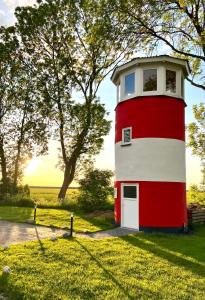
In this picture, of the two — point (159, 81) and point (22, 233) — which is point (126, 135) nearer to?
point (159, 81)

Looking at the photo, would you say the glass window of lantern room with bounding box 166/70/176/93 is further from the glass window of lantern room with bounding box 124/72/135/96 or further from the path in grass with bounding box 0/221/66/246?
the path in grass with bounding box 0/221/66/246

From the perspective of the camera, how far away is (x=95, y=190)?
2764 cm

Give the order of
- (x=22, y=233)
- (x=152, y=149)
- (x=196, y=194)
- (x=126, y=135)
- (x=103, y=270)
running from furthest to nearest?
(x=196, y=194), (x=126, y=135), (x=152, y=149), (x=22, y=233), (x=103, y=270)

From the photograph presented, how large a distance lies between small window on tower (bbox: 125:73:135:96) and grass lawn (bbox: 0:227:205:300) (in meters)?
8.44

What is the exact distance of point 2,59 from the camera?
35.7 metres

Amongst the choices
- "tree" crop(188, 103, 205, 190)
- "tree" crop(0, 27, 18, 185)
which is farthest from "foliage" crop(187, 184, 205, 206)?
"tree" crop(0, 27, 18, 185)

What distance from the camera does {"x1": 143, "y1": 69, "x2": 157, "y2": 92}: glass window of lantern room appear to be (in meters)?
18.4

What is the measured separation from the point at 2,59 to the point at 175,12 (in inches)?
770

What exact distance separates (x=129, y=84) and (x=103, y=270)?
464 inches

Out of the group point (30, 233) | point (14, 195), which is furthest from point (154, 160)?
point (14, 195)

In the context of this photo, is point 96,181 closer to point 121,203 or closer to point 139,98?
point 121,203

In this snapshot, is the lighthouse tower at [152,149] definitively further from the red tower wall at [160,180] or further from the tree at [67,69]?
the tree at [67,69]

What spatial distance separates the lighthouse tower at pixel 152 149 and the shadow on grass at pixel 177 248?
6.26 ft

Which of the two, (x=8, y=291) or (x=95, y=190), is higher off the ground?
(x=95, y=190)
